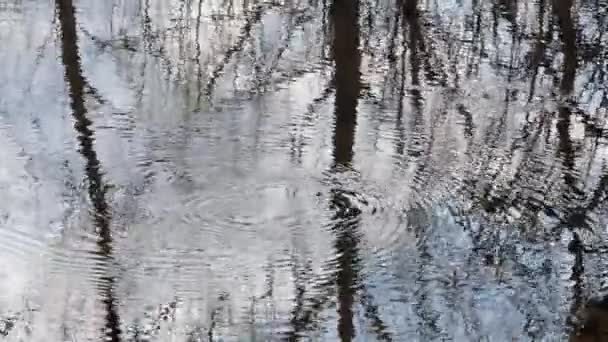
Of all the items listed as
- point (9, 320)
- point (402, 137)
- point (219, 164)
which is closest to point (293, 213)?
point (219, 164)

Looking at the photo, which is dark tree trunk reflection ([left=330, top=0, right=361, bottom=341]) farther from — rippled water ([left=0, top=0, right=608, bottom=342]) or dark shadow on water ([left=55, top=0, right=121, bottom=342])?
dark shadow on water ([left=55, top=0, right=121, bottom=342])

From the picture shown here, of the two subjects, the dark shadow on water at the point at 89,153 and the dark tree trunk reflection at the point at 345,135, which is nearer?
the dark shadow on water at the point at 89,153

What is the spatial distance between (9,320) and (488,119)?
239 cm

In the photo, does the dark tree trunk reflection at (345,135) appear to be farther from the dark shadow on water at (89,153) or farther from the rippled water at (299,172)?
the dark shadow on water at (89,153)

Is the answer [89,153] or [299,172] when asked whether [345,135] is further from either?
[89,153]

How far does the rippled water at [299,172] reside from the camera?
10.4 feet

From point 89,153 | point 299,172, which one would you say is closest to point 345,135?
point 299,172

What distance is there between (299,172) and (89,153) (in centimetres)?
90

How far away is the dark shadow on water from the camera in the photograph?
3141 mm

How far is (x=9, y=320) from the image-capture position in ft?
9.97

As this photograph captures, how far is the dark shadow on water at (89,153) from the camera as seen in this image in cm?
314

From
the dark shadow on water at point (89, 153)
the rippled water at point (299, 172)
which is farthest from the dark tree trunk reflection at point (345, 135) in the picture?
the dark shadow on water at point (89, 153)

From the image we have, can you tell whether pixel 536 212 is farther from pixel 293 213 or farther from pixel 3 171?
pixel 3 171

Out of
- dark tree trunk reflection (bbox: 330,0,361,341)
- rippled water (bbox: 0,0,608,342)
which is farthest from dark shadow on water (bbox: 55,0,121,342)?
dark tree trunk reflection (bbox: 330,0,361,341)
